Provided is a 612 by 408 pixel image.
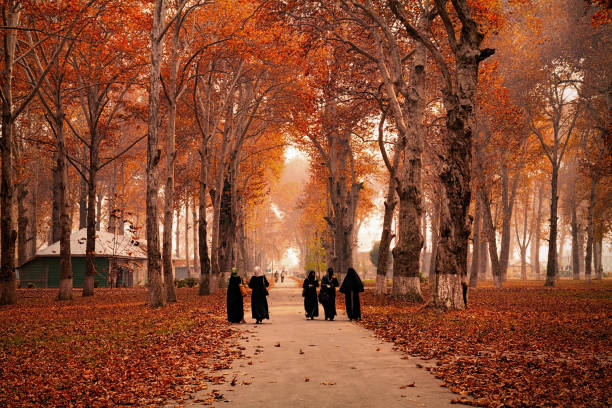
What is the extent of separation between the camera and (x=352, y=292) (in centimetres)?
1631

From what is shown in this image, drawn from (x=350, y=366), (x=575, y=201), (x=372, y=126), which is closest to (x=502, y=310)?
(x=350, y=366)

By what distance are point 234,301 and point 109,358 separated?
672 centimetres

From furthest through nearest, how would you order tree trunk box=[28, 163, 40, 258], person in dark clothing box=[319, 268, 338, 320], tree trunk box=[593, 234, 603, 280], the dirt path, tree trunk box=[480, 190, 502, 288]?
tree trunk box=[593, 234, 603, 280], tree trunk box=[28, 163, 40, 258], tree trunk box=[480, 190, 502, 288], person in dark clothing box=[319, 268, 338, 320], the dirt path

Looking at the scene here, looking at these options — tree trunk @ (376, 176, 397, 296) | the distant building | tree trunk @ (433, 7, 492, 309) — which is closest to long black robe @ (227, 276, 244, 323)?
tree trunk @ (433, 7, 492, 309)

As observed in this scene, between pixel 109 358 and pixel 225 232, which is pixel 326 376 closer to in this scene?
pixel 109 358

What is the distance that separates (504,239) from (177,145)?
28828 millimetres

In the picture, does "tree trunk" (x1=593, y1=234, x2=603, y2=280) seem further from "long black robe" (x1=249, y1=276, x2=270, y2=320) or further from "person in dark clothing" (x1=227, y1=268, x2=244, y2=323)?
"person in dark clothing" (x1=227, y1=268, x2=244, y2=323)

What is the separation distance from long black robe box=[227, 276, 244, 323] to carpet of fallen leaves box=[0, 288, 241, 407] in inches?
21.4

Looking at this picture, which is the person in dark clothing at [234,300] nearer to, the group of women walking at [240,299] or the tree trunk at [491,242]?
the group of women walking at [240,299]

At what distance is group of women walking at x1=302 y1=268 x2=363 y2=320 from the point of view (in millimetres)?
16078

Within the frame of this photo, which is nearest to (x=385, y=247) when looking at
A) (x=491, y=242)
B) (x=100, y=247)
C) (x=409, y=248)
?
(x=409, y=248)

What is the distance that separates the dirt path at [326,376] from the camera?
246 inches

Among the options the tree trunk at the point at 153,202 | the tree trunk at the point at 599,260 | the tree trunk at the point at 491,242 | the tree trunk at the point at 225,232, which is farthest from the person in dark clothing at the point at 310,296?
the tree trunk at the point at 599,260

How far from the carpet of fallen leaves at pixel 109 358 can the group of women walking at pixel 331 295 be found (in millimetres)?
2838
